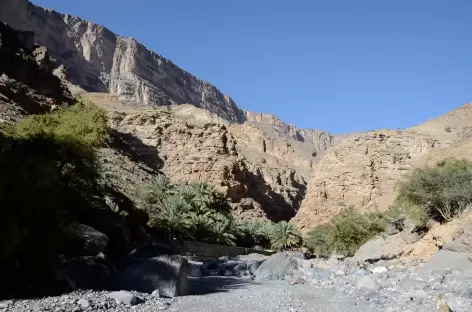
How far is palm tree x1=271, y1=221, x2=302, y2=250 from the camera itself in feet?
123

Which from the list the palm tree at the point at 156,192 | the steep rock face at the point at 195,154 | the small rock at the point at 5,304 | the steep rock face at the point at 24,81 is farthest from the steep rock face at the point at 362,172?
the small rock at the point at 5,304

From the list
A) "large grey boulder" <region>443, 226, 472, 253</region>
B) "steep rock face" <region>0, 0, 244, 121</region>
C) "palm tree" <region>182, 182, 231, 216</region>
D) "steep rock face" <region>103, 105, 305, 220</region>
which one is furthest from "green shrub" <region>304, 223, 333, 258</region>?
"steep rock face" <region>0, 0, 244, 121</region>

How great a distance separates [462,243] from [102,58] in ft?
400

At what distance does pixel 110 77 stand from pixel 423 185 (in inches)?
4218

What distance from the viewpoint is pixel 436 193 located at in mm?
18406

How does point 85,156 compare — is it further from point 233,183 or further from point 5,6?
point 5,6

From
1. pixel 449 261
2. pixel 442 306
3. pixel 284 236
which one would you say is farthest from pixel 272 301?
pixel 284 236

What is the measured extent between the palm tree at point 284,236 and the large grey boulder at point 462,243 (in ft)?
77.3

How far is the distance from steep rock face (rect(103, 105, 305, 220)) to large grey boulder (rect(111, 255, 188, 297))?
39345mm

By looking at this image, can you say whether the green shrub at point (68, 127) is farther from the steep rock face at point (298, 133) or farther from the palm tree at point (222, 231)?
the steep rock face at point (298, 133)

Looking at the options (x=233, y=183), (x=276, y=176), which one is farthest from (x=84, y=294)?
(x=276, y=176)

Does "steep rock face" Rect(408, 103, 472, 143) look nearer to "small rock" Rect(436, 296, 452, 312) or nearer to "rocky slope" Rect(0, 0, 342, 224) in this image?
"rocky slope" Rect(0, 0, 342, 224)

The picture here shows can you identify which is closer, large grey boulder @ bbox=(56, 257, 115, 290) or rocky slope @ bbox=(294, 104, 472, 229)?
large grey boulder @ bbox=(56, 257, 115, 290)

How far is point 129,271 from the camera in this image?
1067cm
